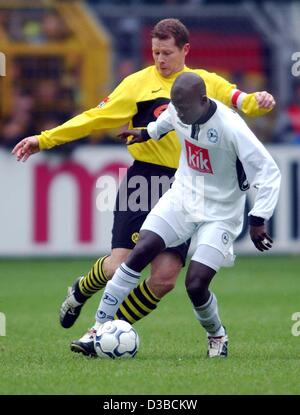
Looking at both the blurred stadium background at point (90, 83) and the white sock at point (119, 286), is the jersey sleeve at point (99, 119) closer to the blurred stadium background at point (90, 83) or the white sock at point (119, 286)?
the white sock at point (119, 286)

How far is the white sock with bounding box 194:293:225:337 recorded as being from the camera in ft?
27.0

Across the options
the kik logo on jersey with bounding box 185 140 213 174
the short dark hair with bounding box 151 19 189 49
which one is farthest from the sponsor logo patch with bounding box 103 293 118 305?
the short dark hair with bounding box 151 19 189 49

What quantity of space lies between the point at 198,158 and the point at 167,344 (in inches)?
67.0

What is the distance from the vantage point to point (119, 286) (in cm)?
815

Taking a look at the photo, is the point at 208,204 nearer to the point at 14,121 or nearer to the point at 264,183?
the point at 264,183

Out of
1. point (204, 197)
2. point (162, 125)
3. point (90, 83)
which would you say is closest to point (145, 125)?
point (162, 125)

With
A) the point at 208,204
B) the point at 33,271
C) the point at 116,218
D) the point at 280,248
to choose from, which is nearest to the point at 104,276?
the point at 116,218

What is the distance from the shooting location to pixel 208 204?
8.30 meters

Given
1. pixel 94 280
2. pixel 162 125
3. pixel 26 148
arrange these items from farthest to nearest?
pixel 94 280
pixel 26 148
pixel 162 125

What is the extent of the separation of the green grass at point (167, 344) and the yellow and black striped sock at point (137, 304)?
0.28m

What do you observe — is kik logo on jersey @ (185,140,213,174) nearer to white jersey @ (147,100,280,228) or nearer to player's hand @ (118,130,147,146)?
white jersey @ (147,100,280,228)

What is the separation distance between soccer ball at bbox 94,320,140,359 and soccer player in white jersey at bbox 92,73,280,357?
0.16 meters

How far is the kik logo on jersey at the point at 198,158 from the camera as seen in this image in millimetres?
8203

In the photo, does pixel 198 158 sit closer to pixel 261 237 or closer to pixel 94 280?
pixel 261 237
